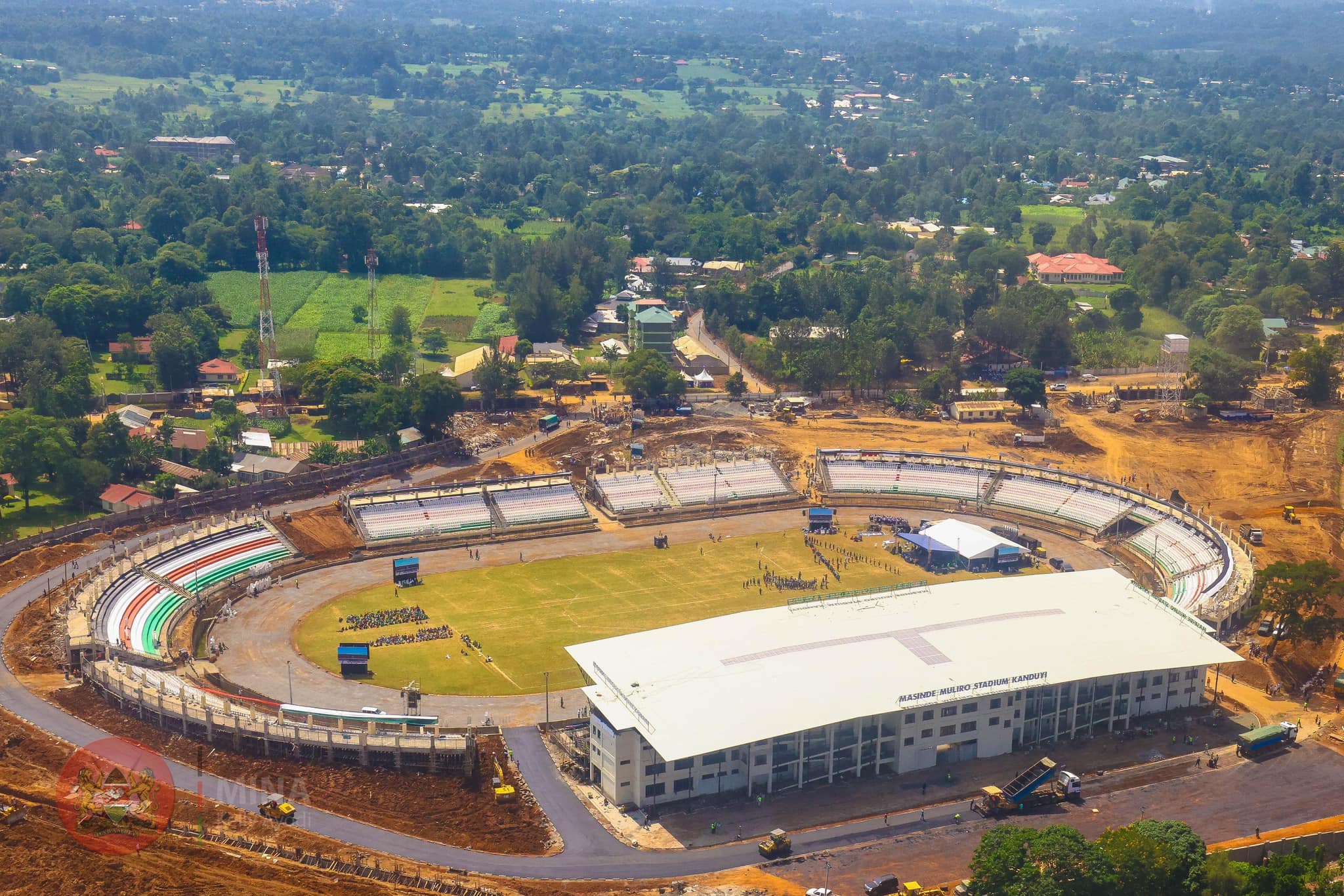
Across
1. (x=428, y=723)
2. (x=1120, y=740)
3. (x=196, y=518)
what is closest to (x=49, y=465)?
(x=196, y=518)

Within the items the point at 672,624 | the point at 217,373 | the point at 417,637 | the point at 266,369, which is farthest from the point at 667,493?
the point at 217,373

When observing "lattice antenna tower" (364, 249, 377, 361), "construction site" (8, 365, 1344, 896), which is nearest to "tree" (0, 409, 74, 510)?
"construction site" (8, 365, 1344, 896)

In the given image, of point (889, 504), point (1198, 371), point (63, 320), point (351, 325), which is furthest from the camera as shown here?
point (351, 325)

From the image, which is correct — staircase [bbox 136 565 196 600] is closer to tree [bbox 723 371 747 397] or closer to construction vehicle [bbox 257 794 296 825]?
construction vehicle [bbox 257 794 296 825]

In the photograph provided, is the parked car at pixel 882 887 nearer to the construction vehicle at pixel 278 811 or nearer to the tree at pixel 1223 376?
the construction vehicle at pixel 278 811

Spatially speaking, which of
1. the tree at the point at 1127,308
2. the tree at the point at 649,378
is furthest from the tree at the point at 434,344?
the tree at the point at 1127,308

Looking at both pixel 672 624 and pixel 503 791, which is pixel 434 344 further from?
pixel 503 791

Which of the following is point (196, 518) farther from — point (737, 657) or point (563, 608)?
point (737, 657)
